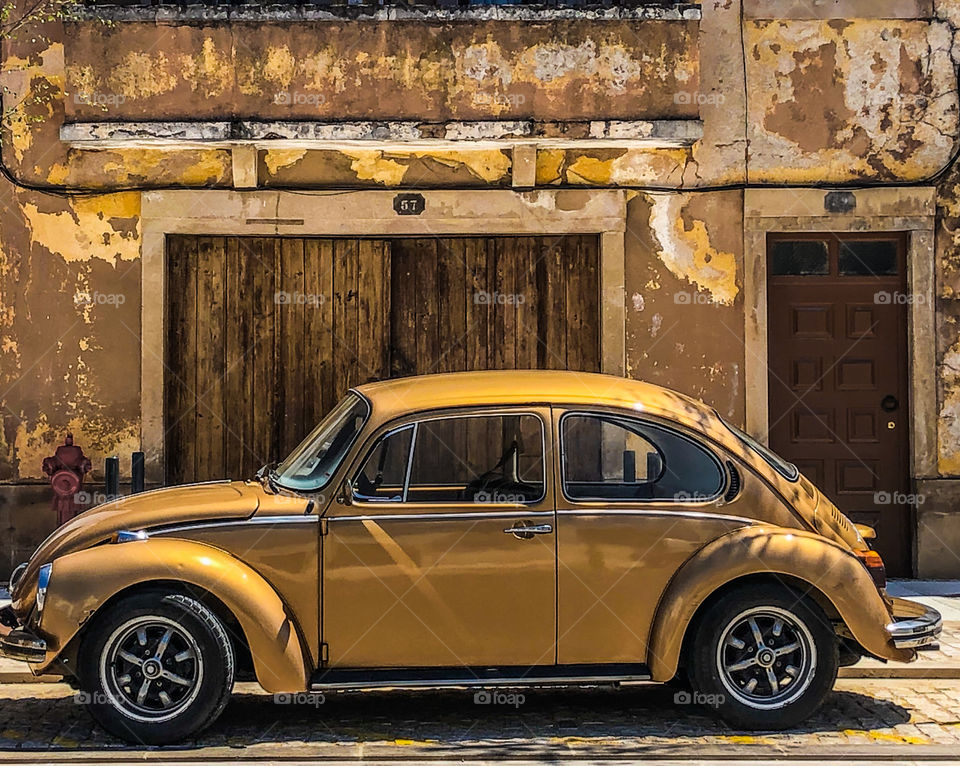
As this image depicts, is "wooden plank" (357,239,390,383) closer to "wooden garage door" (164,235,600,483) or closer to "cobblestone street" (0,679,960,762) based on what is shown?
"wooden garage door" (164,235,600,483)

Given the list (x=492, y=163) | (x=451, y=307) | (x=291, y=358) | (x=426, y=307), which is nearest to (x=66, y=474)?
(x=291, y=358)

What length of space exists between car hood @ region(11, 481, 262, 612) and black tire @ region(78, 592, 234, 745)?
0.38 meters

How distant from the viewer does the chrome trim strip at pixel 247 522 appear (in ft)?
19.5

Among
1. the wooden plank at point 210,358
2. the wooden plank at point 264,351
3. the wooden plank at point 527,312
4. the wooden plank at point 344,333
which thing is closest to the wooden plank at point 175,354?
the wooden plank at point 210,358

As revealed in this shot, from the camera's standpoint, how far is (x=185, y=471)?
10.9 meters

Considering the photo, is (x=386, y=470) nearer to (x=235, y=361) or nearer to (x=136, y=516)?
(x=136, y=516)

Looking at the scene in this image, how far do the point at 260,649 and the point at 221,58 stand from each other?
20.1 feet

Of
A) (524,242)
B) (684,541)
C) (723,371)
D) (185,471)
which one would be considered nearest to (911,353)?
(723,371)

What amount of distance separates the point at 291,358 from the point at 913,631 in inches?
245

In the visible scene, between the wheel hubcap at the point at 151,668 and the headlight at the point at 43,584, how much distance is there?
0.36m

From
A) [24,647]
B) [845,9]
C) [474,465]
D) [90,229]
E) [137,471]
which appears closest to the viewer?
[24,647]

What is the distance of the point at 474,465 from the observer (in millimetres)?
6195

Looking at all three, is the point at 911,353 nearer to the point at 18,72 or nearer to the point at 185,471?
the point at 185,471

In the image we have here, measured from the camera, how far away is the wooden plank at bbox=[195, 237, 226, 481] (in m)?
10.8
